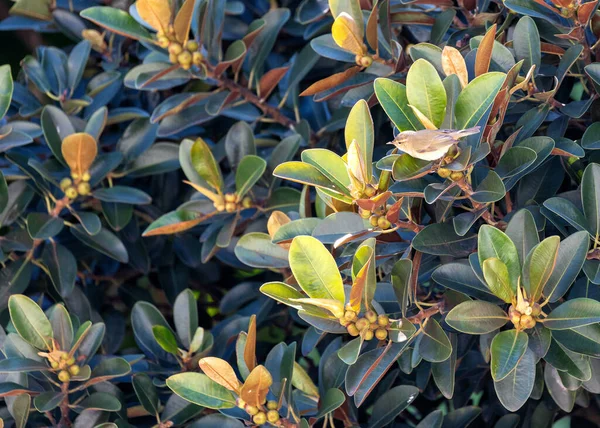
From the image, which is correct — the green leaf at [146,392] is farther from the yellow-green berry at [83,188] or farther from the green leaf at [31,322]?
the yellow-green berry at [83,188]

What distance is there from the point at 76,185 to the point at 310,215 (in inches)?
19.9

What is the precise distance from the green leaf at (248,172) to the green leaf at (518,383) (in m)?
0.52

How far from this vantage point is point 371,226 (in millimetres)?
996

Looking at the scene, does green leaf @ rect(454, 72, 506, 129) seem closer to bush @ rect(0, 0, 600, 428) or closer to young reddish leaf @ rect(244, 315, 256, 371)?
bush @ rect(0, 0, 600, 428)

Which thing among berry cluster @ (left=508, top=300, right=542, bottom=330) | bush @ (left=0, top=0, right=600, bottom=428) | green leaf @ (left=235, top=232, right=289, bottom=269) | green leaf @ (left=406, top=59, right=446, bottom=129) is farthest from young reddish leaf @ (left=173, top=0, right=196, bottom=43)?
berry cluster @ (left=508, top=300, right=542, bottom=330)

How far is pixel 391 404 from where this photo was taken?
124cm

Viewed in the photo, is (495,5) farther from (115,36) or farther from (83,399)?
(83,399)

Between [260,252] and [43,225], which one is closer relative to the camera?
[260,252]

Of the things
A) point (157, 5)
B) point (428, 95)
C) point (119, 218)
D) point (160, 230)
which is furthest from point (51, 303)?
point (428, 95)

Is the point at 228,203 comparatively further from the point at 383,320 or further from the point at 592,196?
the point at 592,196

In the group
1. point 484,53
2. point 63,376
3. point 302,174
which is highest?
point 484,53

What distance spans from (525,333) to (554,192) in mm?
286

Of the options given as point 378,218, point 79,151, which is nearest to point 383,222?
point 378,218

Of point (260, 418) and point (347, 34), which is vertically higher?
point (347, 34)
